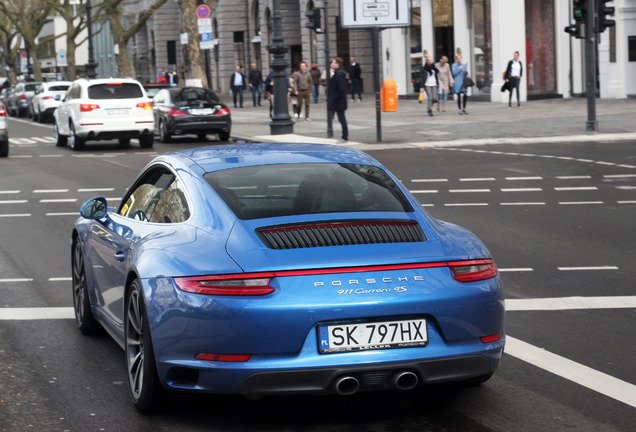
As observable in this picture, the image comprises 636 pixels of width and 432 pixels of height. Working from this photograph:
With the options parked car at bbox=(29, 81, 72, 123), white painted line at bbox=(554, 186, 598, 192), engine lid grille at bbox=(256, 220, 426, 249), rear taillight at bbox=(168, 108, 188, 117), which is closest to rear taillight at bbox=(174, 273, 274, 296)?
engine lid grille at bbox=(256, 220, 426, 249)

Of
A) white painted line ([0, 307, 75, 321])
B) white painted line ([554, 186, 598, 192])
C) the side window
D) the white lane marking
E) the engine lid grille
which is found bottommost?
the white lane marking

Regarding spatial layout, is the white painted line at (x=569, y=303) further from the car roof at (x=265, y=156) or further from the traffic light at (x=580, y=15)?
the traffic light at (x=580, y=15)

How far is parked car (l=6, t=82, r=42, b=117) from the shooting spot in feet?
167

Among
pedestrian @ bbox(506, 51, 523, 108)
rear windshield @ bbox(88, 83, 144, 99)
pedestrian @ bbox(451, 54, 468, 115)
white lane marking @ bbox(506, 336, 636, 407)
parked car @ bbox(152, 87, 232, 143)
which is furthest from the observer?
pedestrian @ bbox(506, 51, 523, 108)

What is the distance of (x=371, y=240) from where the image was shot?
513 cm

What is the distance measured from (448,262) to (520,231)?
7050mm

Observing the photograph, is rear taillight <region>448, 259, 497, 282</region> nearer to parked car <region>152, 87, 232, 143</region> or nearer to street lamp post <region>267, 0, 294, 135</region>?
street lamp post <region>267, 0, 294, 135</region>

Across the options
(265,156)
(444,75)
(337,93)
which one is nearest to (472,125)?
(337,93)

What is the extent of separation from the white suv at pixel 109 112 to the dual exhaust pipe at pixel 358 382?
906 inches

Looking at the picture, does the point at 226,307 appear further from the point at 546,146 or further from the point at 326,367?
the point at 546,146

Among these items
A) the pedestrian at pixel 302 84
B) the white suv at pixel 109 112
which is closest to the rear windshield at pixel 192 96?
the white suv at pixel 109 112

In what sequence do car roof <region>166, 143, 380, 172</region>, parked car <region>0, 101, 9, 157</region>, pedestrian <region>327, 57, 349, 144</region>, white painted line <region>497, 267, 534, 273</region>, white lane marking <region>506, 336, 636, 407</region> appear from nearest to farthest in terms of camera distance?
white lane marking <region>506, 336, 636, 407</region> → car roof <region>166, 143, 380, 172</region> → white painted line <region>497, 267, 534, 273</region> → parked car <region>0, 101, 9, 157</region> → pedestrian <region>327, 57, 349, 144</region>

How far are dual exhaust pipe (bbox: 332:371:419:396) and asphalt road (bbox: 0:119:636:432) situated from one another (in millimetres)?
329

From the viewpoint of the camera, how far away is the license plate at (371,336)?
479cm
